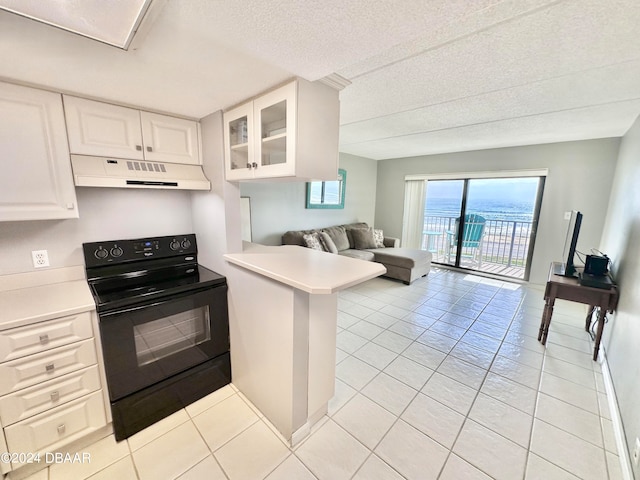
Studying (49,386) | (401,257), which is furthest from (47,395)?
(401,257)

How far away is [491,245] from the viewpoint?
5496mm

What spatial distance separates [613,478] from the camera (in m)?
1.41

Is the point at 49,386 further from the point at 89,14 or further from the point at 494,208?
the point at 494,208

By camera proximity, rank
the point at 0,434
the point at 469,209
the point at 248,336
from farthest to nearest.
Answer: the point at 469,209, the point at 248,336, the point at 0,434

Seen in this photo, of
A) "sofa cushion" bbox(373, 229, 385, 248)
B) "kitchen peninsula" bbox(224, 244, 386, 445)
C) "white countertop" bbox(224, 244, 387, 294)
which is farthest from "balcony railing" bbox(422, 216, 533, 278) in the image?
"kitchen peninsula" bbox(224, 244, 386, 445)

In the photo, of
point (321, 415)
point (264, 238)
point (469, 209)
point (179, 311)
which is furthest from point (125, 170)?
point (469, 209)

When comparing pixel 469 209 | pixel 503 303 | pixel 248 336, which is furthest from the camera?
pixel 469 209

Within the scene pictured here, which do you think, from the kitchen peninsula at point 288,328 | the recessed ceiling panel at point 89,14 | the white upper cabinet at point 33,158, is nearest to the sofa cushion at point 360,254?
the kitchen peninsula at point 288,328

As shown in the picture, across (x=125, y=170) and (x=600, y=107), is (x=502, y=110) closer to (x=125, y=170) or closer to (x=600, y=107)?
(x=600, y=107)

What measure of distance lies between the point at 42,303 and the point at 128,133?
1.11 m

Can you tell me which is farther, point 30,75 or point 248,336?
point 248,336

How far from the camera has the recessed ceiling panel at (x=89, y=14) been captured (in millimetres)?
836

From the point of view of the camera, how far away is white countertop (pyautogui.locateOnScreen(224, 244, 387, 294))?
4.38 ft

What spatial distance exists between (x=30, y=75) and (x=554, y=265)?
15.6 ft
